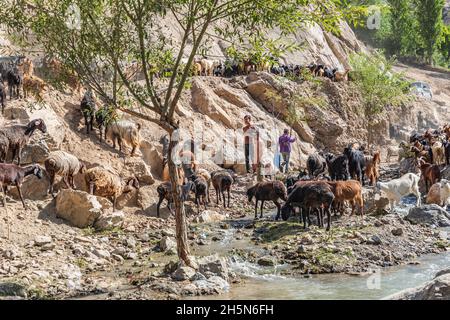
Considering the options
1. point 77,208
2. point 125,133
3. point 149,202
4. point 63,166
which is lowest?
point 149,202

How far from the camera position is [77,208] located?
16359 millimetres

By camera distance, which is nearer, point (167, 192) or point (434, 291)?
point (434, 291)

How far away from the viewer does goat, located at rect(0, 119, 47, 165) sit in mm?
17438

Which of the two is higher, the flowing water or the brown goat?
the brown goat

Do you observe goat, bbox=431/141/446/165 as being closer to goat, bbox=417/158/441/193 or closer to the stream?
goat, bbox=417/158/441/193

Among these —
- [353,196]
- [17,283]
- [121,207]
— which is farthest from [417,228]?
[17,283]

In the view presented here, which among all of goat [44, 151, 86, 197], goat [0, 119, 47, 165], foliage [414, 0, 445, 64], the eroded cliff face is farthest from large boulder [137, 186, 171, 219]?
foliage [414, 0, 445, 64]

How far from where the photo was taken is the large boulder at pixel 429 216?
17.0 meters

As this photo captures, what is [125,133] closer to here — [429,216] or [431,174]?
[429,216]

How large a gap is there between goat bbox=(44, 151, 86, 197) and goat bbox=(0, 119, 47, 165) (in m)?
0.86

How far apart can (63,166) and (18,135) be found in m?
1.53

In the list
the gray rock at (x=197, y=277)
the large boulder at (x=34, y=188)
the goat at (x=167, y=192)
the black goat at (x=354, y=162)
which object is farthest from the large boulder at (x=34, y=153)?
the black goat at (x=354, y=162)

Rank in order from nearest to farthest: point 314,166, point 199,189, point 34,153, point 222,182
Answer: point 34,153, point 199,189, point 222,182, point 314,166

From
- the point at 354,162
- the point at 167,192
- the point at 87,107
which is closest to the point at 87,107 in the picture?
the point at 87,107
